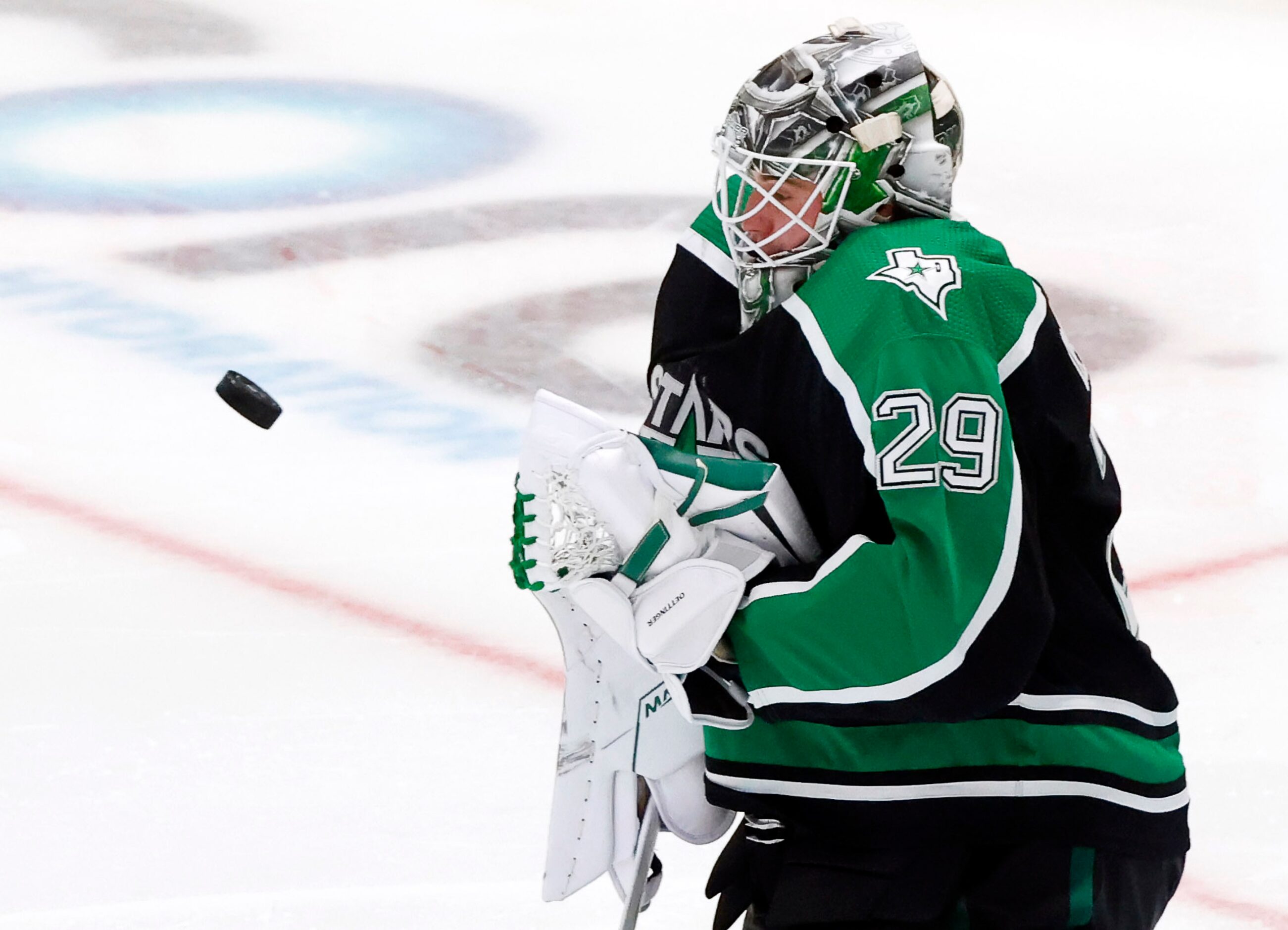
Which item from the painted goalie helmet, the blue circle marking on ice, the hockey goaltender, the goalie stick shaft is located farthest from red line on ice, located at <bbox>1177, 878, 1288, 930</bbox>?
the blue circle marking on ice

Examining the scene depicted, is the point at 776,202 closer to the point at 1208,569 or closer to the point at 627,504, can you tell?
the point at 627,504

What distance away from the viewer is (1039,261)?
473 cm

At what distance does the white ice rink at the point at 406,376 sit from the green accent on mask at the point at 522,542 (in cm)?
83

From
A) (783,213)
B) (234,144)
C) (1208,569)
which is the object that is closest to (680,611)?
(783,213)

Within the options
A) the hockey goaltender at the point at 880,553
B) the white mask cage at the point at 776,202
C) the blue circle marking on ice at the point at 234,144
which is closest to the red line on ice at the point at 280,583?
the hockey goaltender at the point at 880,553

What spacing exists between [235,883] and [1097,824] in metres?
1.19

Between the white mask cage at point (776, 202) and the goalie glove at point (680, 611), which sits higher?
the white mask cage at point (776, 202)

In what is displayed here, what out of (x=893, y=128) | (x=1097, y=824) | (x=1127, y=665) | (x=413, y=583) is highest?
(x=893, y=128)

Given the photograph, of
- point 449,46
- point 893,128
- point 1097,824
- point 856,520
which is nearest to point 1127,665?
point 1097,824

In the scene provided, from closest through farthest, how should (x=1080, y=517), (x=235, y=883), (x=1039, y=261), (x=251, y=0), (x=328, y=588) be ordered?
(x=1080, y=517)
(x=235, y=883)
(x=328, y=588)
(x=1039, y=261)
(x=251, y=0)

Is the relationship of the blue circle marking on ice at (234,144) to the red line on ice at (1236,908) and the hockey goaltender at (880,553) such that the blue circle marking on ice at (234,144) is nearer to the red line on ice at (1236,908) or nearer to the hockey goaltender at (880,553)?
the red line on ice at (1236,908)

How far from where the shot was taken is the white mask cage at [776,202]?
4.87 feet

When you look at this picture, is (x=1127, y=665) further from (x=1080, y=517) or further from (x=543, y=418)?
(x=543, y=418)

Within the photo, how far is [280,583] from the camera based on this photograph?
3047 millimetres
